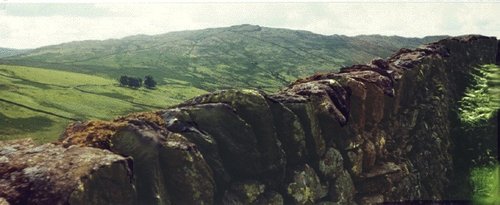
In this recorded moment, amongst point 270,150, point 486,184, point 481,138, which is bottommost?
point 486,184

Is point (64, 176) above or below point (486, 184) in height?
above

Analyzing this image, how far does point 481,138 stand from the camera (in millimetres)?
47531

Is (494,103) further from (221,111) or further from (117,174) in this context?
(117,174)

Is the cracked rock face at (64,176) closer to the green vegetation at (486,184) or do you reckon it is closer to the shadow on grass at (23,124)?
the green vegetation at (486,184)

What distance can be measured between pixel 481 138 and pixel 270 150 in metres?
27.7

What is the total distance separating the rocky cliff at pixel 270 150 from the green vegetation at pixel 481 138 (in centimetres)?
159

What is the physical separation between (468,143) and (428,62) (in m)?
10.5

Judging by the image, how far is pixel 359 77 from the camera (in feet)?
144

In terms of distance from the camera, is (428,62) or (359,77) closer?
(359,77)

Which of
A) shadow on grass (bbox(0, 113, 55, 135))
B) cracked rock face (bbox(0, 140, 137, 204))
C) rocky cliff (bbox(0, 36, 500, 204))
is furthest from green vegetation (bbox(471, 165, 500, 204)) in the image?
shadow on grass (bbox(0, 113, 55, 135))

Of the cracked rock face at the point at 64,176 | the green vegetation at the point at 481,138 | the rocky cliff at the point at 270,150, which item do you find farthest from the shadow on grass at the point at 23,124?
the green vegetation at the point at 481,138

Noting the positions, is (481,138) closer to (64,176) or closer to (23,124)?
(64,176)

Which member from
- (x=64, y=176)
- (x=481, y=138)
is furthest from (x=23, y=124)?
(x=481, y=138)

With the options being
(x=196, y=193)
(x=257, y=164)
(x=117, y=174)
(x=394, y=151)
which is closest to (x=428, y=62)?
(x=394, y=151)
